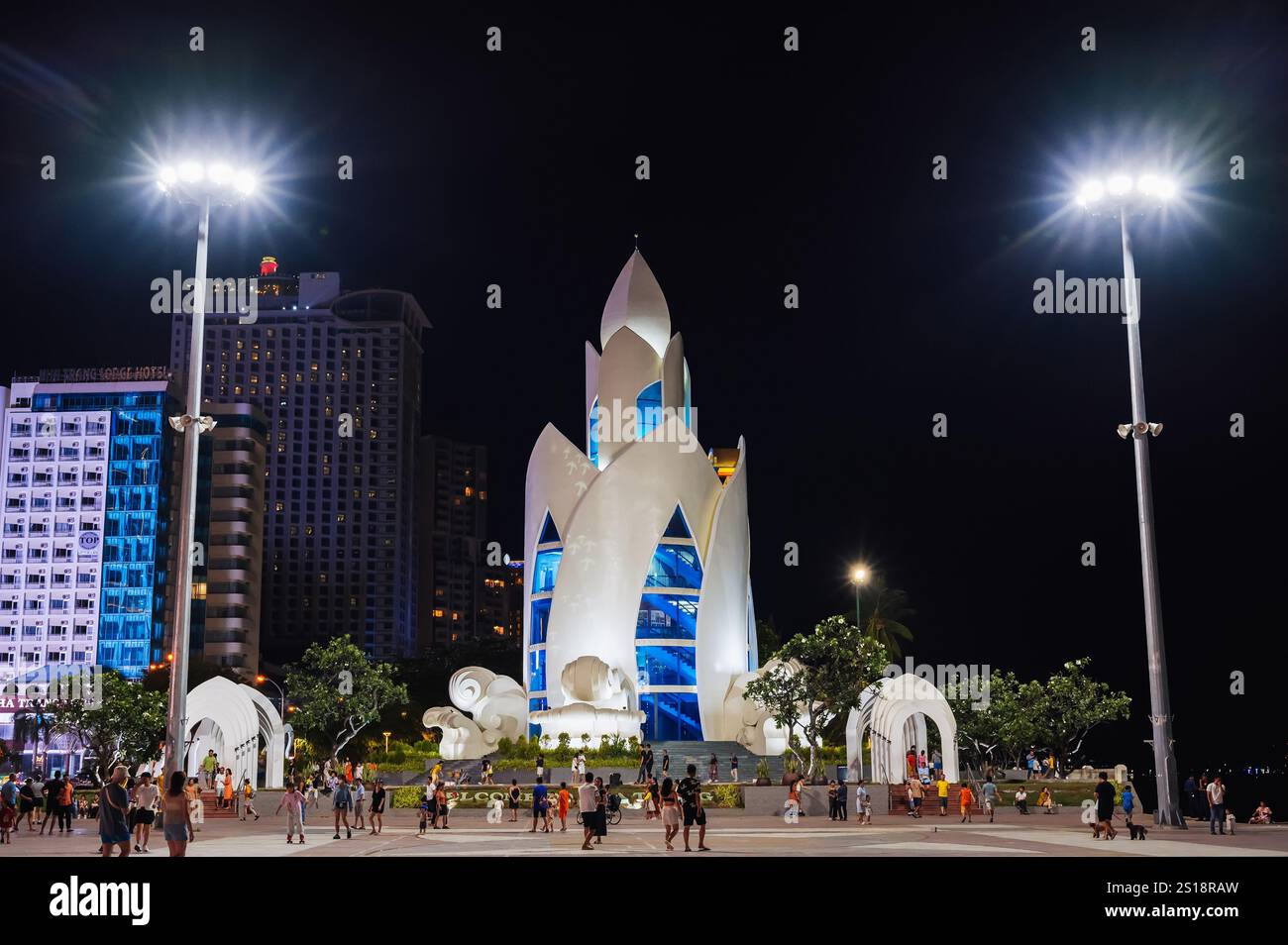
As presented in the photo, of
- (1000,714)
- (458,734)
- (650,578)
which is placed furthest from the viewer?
(650,578)

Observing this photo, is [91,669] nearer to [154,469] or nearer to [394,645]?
[154,469]

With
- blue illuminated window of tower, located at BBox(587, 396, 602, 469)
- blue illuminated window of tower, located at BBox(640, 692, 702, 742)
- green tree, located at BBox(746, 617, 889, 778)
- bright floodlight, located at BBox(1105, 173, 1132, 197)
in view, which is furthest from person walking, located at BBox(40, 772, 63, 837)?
blue illuminated window of tower, located at BBox(587, 396, 602, 469)

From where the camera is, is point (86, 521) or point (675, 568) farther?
point (86, 521)

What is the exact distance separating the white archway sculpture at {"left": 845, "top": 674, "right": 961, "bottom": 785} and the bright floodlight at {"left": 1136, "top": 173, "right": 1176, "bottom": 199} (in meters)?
17.7

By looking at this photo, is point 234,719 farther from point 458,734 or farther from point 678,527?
point 678,527

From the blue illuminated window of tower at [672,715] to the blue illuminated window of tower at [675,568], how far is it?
17.0 feet

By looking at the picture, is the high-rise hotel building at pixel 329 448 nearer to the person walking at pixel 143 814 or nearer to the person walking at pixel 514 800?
→ the person walking at pixel 514 800

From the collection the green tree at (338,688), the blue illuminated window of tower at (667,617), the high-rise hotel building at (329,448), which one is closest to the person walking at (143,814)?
the green tree at (338,688)

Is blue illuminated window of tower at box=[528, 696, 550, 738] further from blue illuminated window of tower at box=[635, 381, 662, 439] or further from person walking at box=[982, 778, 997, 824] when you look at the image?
person walking at box=[982, 778, 997, 824]

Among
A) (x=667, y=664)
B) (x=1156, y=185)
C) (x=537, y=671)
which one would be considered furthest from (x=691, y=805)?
(x=537, y=671)

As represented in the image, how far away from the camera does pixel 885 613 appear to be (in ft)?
258

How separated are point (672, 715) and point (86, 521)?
68374 millimetres
